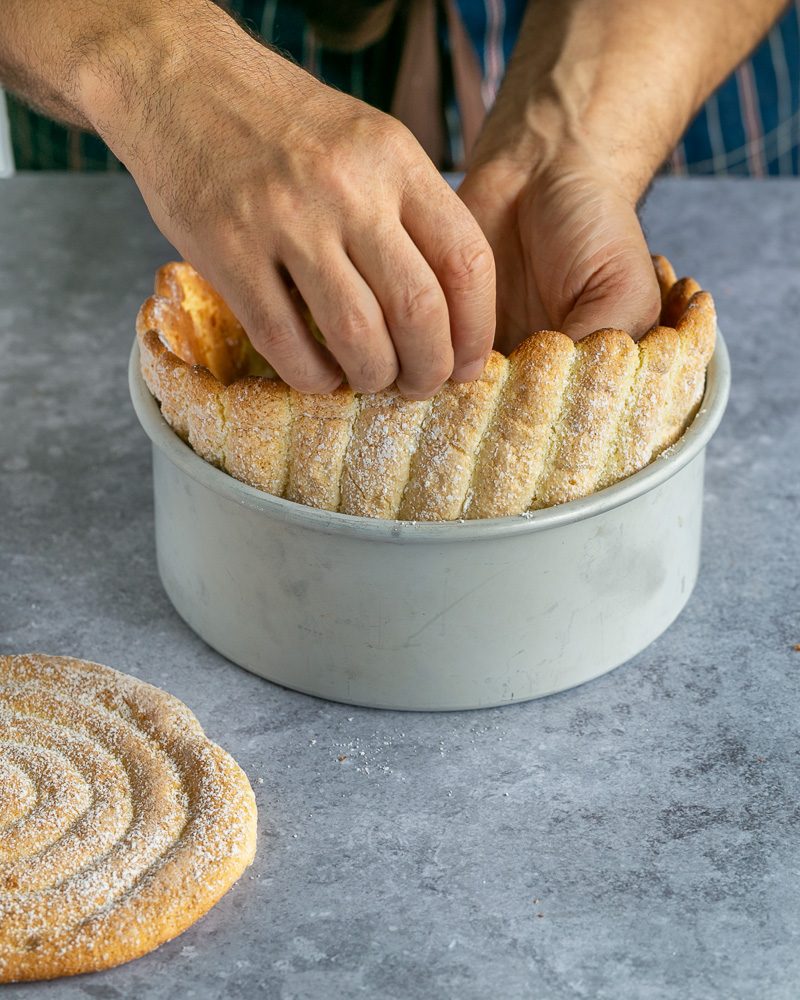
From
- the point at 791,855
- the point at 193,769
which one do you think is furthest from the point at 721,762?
the point at 193,769

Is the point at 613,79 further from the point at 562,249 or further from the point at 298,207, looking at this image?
the point at 298,207

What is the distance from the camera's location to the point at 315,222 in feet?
2.74

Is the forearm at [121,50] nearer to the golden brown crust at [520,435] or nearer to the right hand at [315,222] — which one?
the right hand at [315,222]

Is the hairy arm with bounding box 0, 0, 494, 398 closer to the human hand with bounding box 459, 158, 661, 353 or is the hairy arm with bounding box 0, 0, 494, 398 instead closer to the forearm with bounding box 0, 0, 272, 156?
the forearm with bounding box 0, 0, 272, 156

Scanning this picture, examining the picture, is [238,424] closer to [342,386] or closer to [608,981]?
[342,386]

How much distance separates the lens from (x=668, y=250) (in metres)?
1.70

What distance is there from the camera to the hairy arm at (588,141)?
1103 millimetres

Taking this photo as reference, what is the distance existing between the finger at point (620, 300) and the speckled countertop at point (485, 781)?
0.27 metres

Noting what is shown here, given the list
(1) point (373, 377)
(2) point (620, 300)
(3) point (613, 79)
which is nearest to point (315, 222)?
(1) point (373, 377)

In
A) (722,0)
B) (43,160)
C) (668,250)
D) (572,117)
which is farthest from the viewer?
(43,160)

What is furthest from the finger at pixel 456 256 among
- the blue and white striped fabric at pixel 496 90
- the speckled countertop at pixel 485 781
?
the blue and white striped fabric at pixel 496 90

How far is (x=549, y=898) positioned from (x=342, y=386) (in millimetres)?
399

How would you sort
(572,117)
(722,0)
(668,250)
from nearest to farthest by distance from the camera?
(572,117)
(722,0)
(668,250)

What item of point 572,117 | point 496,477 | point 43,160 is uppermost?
point 572,117
